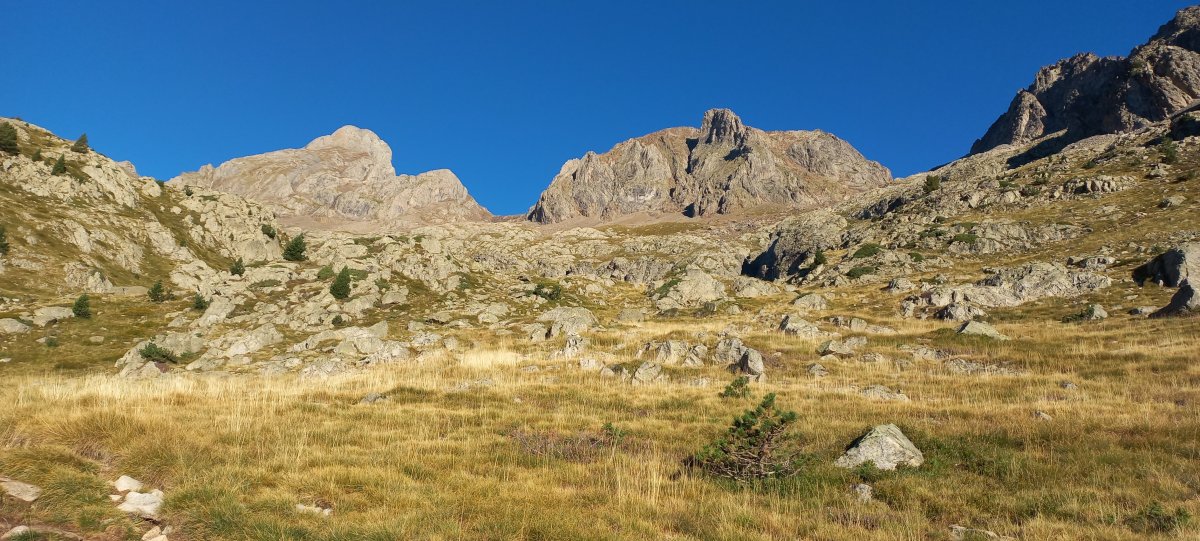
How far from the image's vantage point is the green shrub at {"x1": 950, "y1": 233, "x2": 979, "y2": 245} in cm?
5890

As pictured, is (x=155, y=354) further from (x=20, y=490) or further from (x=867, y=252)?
(x=867, y=252)

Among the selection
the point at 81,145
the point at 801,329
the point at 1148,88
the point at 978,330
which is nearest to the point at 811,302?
the point at 801,329

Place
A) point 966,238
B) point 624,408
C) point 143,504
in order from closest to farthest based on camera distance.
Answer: point 143,504
point 624,408
point 966,238

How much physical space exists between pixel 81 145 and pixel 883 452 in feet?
432

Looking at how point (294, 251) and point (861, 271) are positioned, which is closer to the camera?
point (861, 271)

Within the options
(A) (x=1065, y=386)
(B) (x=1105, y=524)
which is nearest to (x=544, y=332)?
(A) (x=1065, y=386)

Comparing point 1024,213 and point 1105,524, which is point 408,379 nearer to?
point 1105,524

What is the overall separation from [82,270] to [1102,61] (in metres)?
307

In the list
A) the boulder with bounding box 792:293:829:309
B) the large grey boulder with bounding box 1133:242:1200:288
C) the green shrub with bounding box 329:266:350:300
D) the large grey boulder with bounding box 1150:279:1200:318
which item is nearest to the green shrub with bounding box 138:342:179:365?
the green shrub with bounding box 329:266:350:300

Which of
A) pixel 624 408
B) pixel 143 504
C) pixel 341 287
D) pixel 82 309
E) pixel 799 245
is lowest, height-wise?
pixel 143 504

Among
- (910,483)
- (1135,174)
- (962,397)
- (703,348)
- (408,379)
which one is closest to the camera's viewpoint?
(910,483)

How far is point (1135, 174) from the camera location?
6388 cm

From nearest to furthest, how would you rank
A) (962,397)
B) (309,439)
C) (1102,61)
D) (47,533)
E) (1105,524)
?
1. (47,533)
2. (1105,524)
3. (309,439)
4. (962,397)
5. (1102,61)

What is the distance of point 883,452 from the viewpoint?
9922 mm
